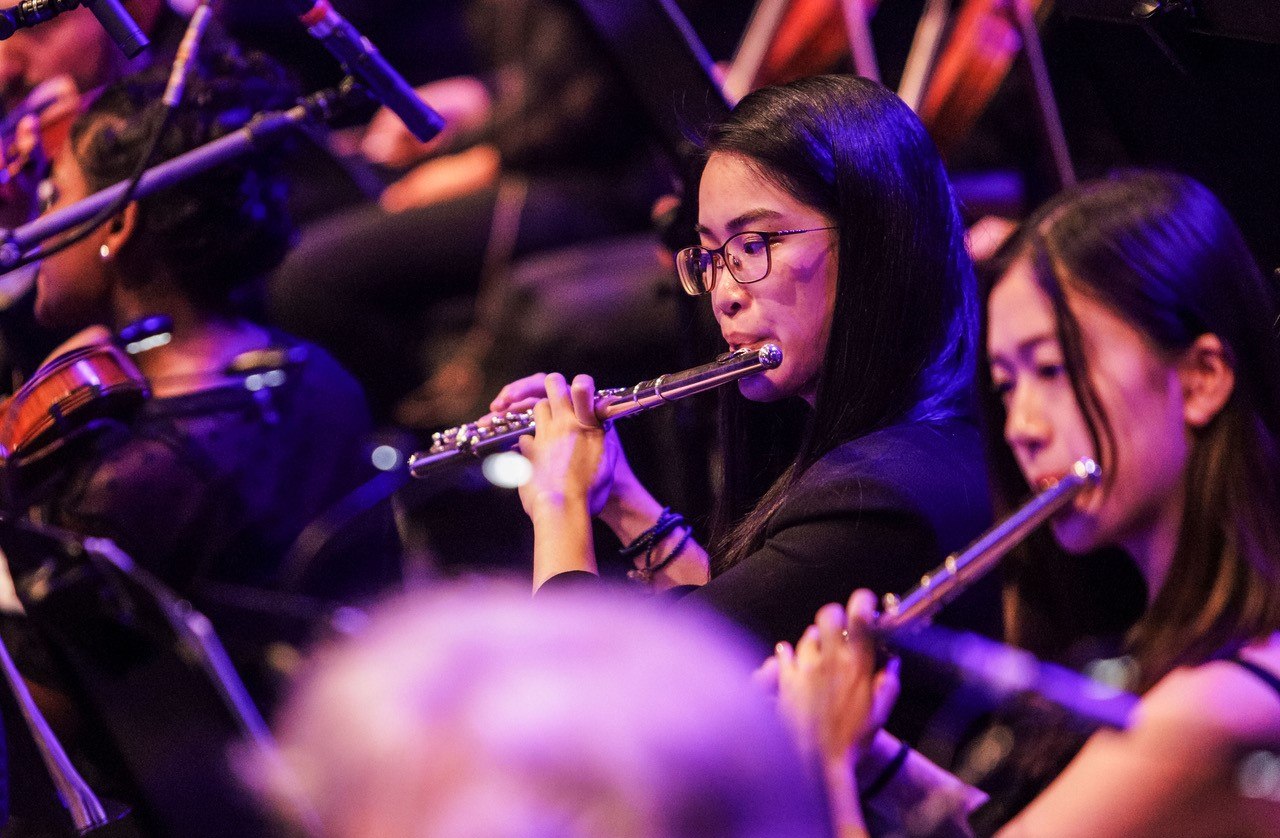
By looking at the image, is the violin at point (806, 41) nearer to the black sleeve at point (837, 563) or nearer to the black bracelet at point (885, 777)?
the black sleeve at point (837, 563)

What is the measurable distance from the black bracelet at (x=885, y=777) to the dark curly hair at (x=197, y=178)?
1.59 metres

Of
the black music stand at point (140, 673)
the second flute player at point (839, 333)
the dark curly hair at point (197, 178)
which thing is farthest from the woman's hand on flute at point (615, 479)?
the dark curly hair at point (197, 178)

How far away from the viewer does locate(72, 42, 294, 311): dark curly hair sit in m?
2.38

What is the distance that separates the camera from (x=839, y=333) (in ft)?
5.88

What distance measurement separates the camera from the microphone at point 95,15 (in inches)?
75.2

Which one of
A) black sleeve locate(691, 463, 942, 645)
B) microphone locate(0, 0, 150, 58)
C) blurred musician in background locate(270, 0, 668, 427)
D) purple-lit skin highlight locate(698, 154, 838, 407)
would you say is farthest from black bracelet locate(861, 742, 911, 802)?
blurred musician in background locate(270, 0, 668, 427)

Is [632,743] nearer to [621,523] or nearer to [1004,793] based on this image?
[1004,793]

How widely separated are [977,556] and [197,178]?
5.43 feet

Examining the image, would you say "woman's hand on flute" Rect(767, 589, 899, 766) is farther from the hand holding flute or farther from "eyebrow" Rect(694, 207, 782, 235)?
"eyebrow" Rect(694, 207, 782, 235)

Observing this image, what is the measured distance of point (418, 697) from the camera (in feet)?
2.29

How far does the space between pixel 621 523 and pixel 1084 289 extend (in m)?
0.92

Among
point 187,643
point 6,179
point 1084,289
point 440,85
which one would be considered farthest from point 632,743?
point 440,85

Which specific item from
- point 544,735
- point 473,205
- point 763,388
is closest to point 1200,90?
point 763,388

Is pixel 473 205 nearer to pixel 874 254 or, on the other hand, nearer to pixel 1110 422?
pixel 874 254
